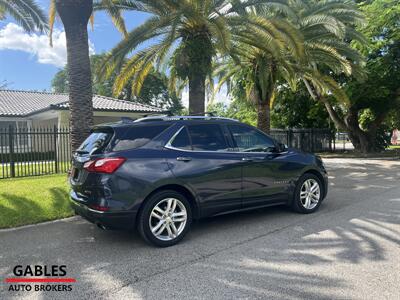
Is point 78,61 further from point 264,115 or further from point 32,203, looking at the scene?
point 264,115

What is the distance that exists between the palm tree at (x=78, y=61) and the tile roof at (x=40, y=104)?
971 cm

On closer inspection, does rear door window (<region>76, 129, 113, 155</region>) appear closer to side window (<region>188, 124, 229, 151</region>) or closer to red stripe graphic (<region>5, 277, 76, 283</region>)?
side window (<region>188, 124, 229, 151</region>)

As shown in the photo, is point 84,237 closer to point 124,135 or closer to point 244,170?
point 124,135

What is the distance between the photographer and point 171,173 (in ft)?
14.4

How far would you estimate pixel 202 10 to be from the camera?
379 inches

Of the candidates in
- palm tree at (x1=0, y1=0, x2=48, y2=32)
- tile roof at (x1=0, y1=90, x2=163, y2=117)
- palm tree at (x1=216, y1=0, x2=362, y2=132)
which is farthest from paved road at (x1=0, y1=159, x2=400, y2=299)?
tile roof at (x1=0, y1=90, x2=163, y2=117)

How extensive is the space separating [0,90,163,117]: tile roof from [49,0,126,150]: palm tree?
31.9 ft

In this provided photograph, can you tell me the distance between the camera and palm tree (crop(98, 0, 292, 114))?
9.08 m

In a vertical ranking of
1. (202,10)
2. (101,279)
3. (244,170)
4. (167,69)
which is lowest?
(101,279)

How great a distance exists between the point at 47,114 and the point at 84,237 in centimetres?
1610

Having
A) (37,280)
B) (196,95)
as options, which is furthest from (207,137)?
(196,95)

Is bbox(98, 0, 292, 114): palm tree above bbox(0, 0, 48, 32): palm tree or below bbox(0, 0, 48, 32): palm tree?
below

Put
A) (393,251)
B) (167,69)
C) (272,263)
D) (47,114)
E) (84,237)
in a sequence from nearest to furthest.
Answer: (272,263) < (393,251) < (84,237) < (167,69) < (47,114)

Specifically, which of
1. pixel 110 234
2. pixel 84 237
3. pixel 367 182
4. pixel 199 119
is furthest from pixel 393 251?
pixel 367 182
